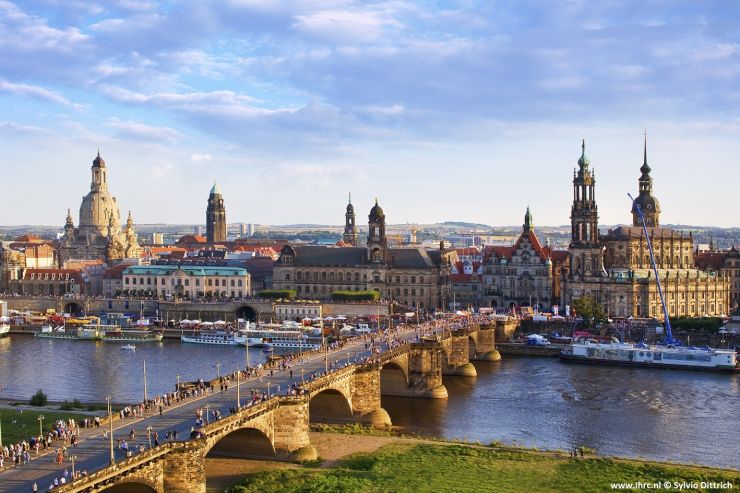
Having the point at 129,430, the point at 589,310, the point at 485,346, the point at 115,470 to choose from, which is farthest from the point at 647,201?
the point at 115,470

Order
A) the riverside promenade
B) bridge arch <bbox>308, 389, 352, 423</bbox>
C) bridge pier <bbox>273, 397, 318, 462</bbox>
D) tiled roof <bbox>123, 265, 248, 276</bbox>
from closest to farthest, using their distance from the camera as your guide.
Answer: the riverside promenade < bridge pier <bbox>273, 397, 318, 462</bbox> < bridge arch <bbox>308, 389, 352, 423</bbox> < tiled roof <bbox>123, 265, 248, 276</bbox>

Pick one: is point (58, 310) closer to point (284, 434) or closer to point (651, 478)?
point (284, 434)

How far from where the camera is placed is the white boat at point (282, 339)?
331ft

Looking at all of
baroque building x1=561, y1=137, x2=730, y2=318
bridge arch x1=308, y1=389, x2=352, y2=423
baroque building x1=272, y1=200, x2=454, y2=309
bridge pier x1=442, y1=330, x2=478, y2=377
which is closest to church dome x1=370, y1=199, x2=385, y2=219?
baroque building x1=272, y1=200, x2=454, y2=309

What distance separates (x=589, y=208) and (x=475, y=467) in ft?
→ 253

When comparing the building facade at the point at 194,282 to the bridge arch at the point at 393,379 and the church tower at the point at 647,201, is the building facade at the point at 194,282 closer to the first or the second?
the church tower at the point at 647,201

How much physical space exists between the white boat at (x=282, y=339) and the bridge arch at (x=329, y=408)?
40.8 m

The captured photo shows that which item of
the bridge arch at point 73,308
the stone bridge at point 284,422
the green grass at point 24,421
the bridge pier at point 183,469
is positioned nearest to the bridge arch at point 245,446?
the stone bridge at point 284,422

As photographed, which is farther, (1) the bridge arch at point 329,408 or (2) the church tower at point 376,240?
(2) the church tower at point 376,240

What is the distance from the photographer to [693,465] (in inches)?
1946

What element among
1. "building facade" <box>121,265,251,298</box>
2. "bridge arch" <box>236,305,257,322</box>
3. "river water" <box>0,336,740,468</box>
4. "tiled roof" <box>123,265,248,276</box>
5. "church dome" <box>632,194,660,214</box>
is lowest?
"river water" <box>0,336,740,468</box>

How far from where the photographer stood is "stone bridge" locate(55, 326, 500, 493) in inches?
1431

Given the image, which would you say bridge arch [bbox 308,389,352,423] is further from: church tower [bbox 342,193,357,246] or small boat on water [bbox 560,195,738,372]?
church tower [bbox 342,193,357,246]

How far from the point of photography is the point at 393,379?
2847 inches
